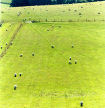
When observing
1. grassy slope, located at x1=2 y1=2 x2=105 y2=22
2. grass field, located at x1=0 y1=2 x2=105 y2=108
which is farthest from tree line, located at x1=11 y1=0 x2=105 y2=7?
grass field, located at x1=0 y1=2 x2=105 y2=108

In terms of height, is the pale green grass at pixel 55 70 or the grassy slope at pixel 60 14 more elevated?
the grassy slope at pixel 60 14

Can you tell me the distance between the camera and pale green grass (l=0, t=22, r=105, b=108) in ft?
170

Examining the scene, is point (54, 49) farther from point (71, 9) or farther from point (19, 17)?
point (71, 9)

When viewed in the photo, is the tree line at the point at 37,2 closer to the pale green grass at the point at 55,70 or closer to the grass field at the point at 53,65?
the grass field at the point at 53,65

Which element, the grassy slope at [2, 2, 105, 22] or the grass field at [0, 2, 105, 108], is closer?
the grass field at [0, 2, 105, 108]

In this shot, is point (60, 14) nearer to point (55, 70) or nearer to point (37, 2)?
point (37, 2)

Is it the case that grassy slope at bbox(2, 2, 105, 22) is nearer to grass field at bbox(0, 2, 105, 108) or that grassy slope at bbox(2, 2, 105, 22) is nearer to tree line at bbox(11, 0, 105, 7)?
grass field at bbox(0, 2, 105, 108)

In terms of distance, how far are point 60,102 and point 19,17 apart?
102m

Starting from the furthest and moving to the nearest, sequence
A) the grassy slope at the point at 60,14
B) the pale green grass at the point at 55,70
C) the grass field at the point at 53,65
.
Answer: the grassy slope at the point at 60,14 → the grass field at the point at 53,65 → the pale green grass at the point at 55,70

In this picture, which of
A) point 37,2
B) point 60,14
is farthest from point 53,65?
point 37,2

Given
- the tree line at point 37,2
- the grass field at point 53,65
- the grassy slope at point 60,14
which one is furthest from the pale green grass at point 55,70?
the tree line at point 37,2

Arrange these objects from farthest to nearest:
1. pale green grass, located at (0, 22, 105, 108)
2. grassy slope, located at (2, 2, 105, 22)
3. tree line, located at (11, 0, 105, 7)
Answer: tree line, located at (11, 0, 105, 7), grassy slope, located at (2, 2, 105, 22), pale green grass, located at (0, 22, 105, 108)

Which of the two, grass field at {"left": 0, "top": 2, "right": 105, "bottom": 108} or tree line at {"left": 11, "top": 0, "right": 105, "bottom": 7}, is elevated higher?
tree line at {"left": 11, "top": 0, "right": 105, "bottom": 7}

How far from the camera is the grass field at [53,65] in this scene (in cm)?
5225
